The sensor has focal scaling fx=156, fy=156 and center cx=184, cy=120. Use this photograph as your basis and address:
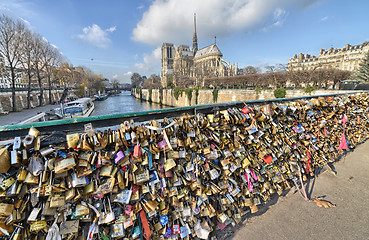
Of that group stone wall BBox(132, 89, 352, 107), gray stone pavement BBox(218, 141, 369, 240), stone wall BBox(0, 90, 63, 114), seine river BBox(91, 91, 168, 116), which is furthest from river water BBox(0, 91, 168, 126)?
gray stone pavement BBox(218, 141, 369, 240)

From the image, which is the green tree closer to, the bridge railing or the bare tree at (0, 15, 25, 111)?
the bridge railing

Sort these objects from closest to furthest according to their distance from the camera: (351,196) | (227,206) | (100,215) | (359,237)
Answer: (100,215)
(359,237)
(227,206)
(351,196)

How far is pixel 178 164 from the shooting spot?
Answer: 1.95 m

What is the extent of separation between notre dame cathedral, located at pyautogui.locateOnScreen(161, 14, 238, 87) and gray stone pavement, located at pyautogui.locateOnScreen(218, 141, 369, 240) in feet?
177

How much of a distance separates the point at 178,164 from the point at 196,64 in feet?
289

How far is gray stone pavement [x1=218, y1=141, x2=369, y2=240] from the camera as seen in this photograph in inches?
90.7

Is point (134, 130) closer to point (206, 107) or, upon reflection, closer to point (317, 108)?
point (206, 107)

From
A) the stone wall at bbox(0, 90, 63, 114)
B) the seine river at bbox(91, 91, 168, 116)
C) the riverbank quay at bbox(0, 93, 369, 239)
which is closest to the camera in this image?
the riverbank quay at bbox(0, 93, 369, 239)

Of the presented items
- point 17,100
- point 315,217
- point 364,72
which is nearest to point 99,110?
point 17,100

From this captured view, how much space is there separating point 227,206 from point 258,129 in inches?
53.2

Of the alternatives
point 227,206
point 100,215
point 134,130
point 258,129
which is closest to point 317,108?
point 258,129

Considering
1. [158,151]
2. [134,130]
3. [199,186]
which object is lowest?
[199,186]

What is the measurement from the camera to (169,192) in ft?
6.25

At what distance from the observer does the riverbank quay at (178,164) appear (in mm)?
1417
